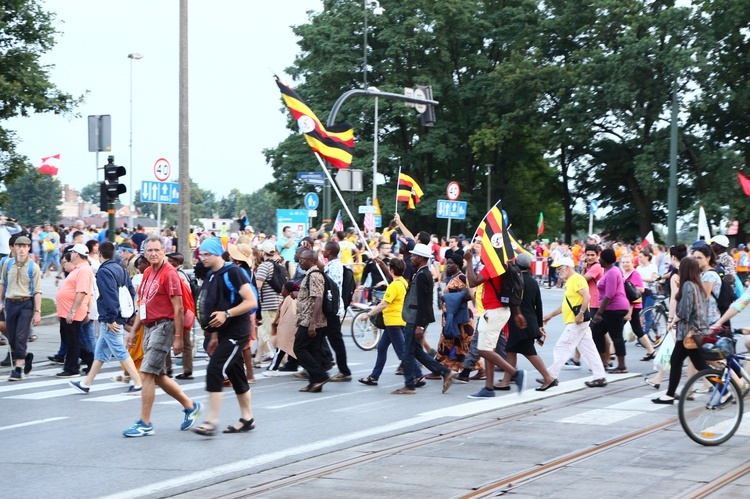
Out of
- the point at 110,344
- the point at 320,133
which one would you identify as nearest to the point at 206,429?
the point at 110,344

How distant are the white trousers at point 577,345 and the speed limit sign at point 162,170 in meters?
14.5

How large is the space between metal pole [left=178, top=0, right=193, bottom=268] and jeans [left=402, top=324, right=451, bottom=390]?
10.2 metres

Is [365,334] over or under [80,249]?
under

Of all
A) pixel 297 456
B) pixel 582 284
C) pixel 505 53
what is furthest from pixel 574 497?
pixel 505 53

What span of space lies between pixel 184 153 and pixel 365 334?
670 centimetres

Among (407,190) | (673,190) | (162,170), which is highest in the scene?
(673,190)

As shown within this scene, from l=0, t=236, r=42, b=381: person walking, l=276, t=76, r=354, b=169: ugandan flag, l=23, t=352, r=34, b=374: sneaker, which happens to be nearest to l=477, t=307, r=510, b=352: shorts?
l=0, t=236, r=42, b=381: person walking

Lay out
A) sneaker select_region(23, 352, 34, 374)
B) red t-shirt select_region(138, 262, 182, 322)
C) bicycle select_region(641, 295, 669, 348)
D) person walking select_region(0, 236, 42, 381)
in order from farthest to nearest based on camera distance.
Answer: bicycle select_region(641, 295, 669, 348)
sneaker select_region(23, 352, 34, 374)
person walking select_region(0, 236, 42, 381)
red t-shirt select_region(138, 262, 182, 322)

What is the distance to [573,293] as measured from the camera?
1273 centimetres

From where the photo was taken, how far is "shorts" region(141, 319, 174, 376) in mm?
9133

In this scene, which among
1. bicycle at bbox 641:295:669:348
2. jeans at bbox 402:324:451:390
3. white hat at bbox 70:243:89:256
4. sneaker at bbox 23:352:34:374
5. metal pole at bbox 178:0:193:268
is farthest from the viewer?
metal pole at bbox 178:0:193:268

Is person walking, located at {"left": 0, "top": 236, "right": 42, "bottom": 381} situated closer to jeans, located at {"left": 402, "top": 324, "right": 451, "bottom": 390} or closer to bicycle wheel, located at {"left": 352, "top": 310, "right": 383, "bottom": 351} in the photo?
jeans, located at {"left": 402, "top": 324, "right": 451, "bottom": 390}

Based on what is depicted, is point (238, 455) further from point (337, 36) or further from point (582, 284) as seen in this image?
point (337, 36)

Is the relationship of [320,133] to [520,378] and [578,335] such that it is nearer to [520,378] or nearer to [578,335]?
[578,335]
